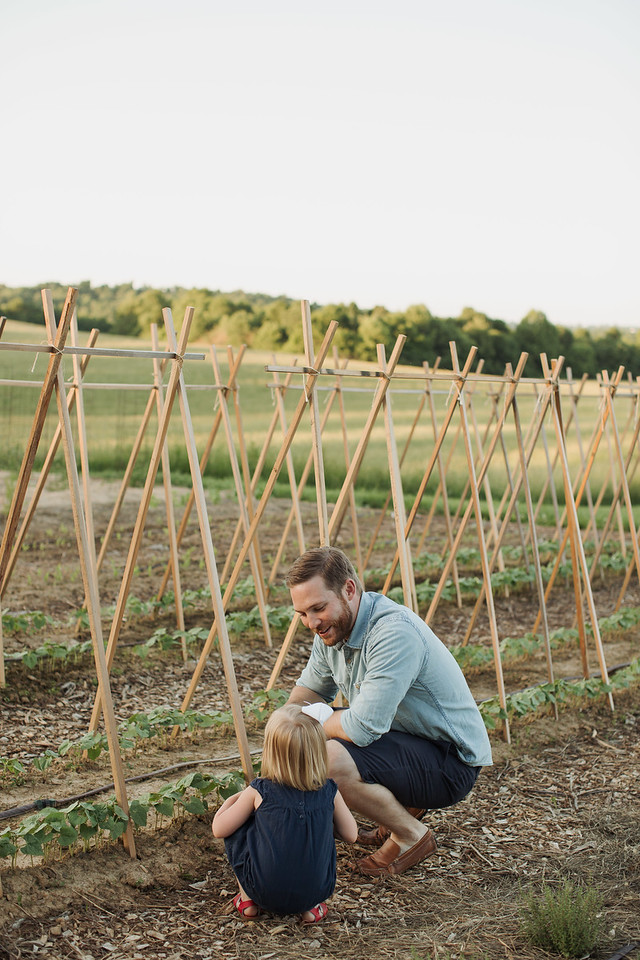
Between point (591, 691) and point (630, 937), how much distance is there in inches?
100

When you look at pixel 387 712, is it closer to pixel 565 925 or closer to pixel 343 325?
pixel 565 925

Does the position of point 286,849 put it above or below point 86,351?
below

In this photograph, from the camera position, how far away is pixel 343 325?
2148 cm

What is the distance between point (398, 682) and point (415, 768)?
40 centimetres

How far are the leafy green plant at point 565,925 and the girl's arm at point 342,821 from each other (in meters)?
0.63

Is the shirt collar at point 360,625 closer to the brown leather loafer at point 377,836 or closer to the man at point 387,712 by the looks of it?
the man at point 387,712

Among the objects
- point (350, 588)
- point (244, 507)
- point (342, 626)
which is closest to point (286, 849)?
point (342, 626)

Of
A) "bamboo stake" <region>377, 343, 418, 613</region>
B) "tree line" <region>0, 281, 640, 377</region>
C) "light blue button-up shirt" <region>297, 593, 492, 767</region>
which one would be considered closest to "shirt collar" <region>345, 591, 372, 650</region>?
"light blue button-up shirt" <region>297, 593, 492, 767</region>

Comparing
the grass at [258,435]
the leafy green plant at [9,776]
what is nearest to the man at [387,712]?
the leafy green plant at [9,776]

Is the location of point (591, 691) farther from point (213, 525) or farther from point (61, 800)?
point (213, 525)

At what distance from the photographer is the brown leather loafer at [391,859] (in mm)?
3207

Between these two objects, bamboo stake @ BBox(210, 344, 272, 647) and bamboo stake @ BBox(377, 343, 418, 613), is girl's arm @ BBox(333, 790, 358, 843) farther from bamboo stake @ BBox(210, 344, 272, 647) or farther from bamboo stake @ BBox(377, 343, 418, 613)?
bamboo stake @ BBox(210, 344, 272, 647)

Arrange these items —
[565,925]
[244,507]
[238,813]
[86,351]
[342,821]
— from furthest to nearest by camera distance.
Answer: [244,507] < [86,351] < [342,821] < [238,813] < [565,925]

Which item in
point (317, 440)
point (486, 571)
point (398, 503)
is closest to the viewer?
point (317, 440)
